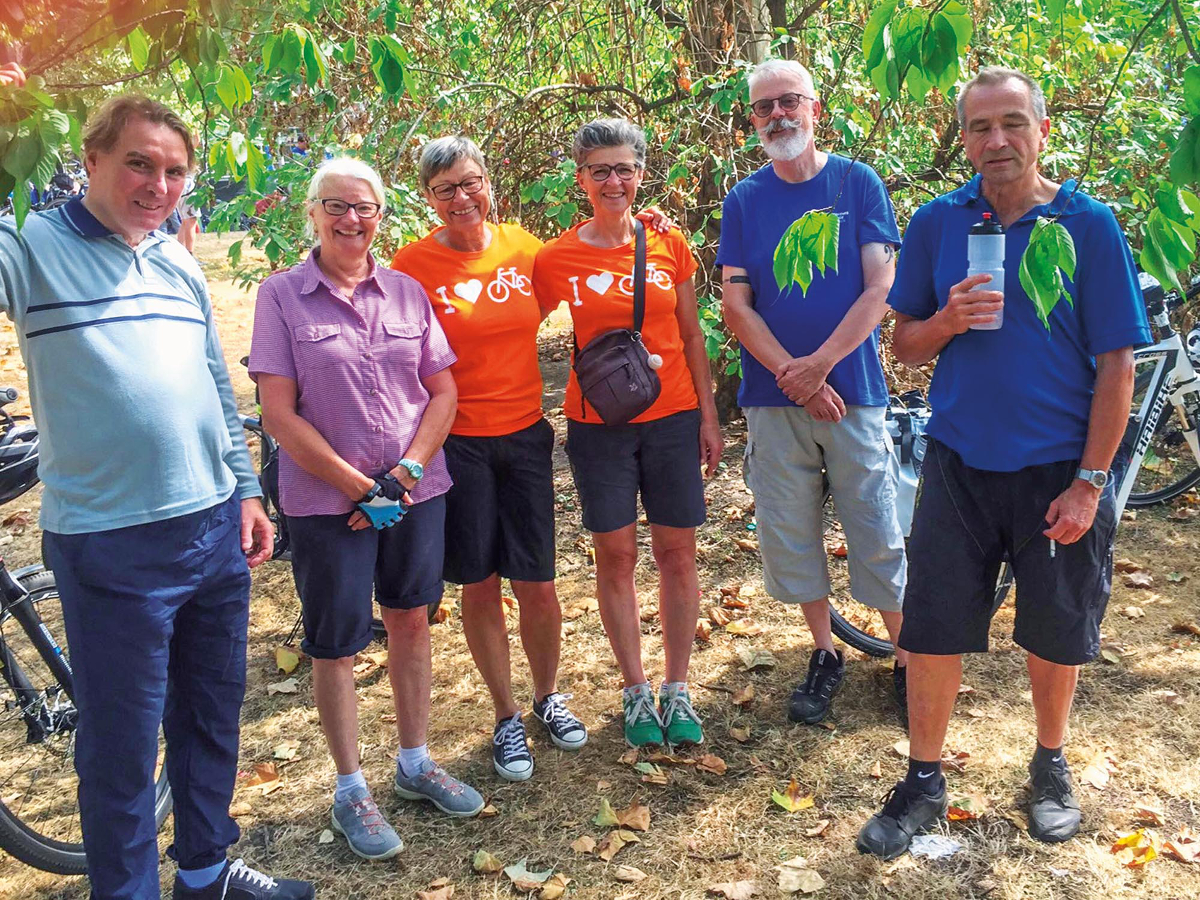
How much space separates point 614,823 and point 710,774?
0.41 metres

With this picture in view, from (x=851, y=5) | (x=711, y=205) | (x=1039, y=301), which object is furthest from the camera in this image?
(x=851, y=5)

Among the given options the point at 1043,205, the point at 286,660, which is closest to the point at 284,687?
the point at 286,660

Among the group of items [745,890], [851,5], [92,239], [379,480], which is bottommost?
[745,890]

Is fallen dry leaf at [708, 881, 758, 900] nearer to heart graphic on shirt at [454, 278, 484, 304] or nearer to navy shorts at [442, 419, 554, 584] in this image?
navy shorts at [442, 419, 554, 584]

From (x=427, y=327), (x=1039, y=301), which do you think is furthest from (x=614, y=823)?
(x=1039, y=301)

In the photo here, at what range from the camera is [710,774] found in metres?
3.44

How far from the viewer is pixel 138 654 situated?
2.44m

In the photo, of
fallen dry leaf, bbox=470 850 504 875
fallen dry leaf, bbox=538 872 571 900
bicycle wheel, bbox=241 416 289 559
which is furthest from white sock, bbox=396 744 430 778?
bicycle wheel, bbox=241 416 289 559

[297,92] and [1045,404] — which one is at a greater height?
[297,92]

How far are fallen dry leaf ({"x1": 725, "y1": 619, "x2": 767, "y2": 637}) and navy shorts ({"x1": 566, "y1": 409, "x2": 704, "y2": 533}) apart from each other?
1.17 meters

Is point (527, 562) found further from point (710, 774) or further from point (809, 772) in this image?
point (809, 772)

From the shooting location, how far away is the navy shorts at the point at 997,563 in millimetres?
2746

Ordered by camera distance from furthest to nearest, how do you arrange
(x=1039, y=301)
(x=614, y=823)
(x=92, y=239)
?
(x=614, y=823), (x=92, y=239), (x=1039, y=301)

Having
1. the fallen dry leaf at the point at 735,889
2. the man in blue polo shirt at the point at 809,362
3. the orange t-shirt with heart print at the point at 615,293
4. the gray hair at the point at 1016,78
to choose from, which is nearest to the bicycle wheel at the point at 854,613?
the man in blue polo shirt at the point at 809,362
